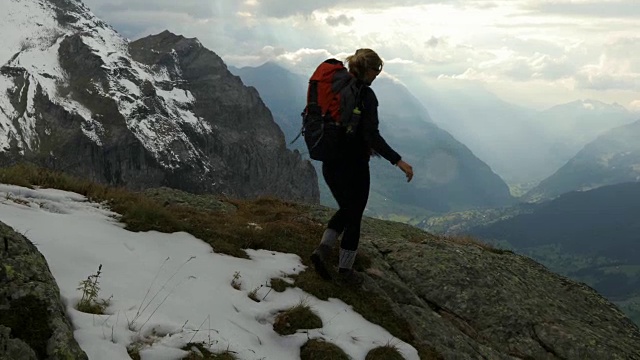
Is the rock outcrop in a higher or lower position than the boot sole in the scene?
higher

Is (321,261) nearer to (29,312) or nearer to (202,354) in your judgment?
(202,354)

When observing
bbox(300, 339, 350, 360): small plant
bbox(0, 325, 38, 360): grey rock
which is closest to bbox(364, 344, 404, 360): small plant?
bbox(300, 339, 350, 360): small plant

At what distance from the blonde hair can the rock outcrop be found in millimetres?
5969

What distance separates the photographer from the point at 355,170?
365 inches

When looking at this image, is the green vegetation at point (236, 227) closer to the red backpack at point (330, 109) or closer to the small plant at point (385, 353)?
the small plant at point (385, 353)

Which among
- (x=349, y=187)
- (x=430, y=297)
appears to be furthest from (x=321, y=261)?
(x=430, y=297)

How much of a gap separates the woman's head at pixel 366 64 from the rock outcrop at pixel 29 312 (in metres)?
5.97

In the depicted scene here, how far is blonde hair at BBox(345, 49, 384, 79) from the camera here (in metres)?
8.73

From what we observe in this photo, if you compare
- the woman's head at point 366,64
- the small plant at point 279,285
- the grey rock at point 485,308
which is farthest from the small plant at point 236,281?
the woman's head at point 366,64

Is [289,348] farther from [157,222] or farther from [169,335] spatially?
[157,222]

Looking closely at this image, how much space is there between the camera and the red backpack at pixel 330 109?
8609 millimetres

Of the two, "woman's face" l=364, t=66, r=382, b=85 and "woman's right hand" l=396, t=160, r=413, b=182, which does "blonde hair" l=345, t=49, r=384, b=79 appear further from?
"woman's right hand" l=396, t=160, r=413, b=182

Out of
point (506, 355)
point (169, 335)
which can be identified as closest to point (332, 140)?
point (169, 335)

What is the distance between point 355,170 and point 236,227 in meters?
3.80
